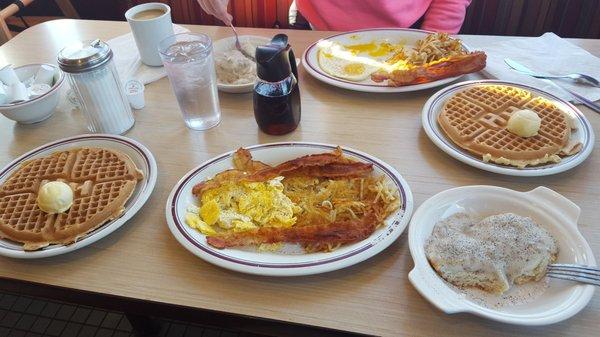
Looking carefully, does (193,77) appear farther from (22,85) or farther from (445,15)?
(445,15)

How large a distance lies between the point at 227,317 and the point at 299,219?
0.26 m

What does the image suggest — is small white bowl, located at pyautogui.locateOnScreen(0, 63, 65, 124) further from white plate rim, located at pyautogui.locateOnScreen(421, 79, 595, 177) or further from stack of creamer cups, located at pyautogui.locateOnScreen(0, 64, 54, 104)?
white plate rim, located at pyautogui.locateOnScreen(421, 79, 595, 177)

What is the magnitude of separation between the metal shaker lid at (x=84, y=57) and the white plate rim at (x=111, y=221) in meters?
0.19

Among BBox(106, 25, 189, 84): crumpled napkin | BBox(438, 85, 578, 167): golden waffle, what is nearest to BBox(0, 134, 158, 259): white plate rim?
BBox(106, 25, 189, 84): crumpled napkin

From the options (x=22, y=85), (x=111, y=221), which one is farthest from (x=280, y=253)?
(x=22, y=85)

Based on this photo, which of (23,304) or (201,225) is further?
(23,304)

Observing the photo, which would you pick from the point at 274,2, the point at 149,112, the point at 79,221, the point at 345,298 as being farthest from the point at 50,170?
the point at 274,2

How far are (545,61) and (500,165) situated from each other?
25.0 inches

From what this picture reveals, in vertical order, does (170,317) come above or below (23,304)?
above

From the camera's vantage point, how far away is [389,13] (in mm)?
1872

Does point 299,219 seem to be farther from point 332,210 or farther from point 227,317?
point 227,317

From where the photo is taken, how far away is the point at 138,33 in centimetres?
152

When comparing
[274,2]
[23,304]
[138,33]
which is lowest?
[23,304]

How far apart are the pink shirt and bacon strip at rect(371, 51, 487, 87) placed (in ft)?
1.91
